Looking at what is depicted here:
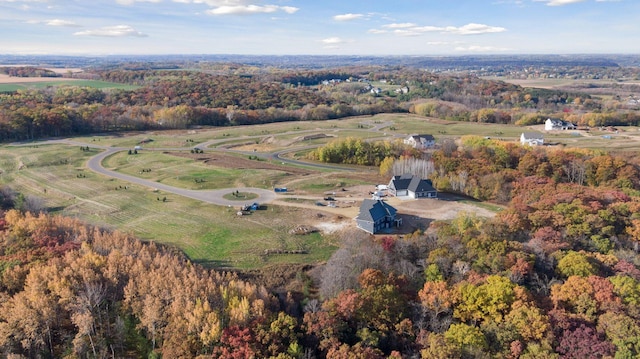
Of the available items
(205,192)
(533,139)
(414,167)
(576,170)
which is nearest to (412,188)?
(414,167)

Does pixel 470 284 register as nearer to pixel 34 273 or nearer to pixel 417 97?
pixel 34 273

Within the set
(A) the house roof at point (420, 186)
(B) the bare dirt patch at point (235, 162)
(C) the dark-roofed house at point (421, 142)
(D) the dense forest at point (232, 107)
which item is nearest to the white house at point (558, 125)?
(D) the dense forest at point (232, 107)

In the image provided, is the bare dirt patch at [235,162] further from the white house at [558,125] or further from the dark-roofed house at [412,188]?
the white house at [558,125]

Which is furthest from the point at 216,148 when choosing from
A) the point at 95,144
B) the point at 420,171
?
the point at 420,171

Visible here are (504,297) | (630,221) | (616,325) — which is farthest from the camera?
(630,221)

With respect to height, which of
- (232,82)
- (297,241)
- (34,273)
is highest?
(232,82)

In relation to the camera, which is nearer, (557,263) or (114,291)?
(114,291)

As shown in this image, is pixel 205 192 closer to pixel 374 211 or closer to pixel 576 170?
pixel 374 211
